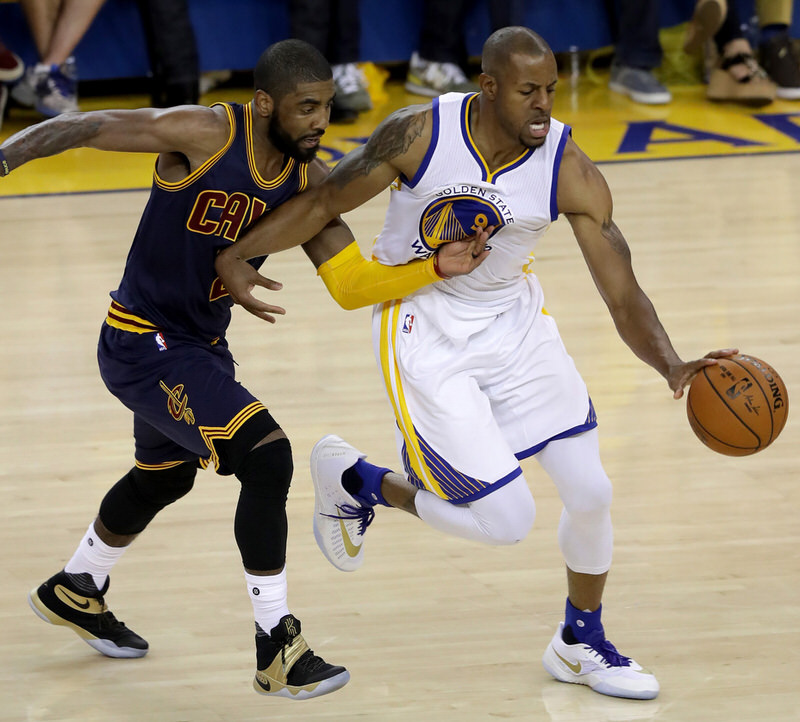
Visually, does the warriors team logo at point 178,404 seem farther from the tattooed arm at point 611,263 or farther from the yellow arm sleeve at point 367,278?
the tattooed arm at point 611,263

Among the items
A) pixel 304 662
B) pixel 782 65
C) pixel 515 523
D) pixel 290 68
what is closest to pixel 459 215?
pixel 290 68

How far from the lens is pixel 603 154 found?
7832mm

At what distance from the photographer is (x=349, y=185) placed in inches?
114

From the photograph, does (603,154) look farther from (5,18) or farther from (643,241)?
(5,18)

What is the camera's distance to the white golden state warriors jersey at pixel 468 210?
284 cm

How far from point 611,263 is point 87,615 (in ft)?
5.16

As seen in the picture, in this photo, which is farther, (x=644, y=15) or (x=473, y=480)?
(x=644, y=15)

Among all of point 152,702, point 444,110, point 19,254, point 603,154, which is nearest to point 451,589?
point 152,702

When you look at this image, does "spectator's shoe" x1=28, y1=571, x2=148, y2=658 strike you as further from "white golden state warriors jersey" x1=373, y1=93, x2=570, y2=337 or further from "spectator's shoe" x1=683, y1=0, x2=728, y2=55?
"spectator's shoe" x1=683, y1=0, x2=728, y2=55

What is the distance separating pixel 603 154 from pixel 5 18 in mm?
4244

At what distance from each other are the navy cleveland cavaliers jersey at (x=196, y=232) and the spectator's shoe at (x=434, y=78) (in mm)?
5875

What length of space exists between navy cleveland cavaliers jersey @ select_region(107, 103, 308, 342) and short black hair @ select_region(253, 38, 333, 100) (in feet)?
0.40

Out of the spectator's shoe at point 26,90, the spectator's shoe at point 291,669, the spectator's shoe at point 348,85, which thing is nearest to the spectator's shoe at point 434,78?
the spectator's shoe at point 348,85

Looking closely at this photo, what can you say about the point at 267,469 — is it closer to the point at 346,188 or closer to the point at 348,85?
the point at 346,188
